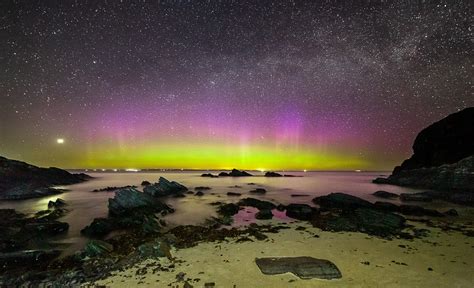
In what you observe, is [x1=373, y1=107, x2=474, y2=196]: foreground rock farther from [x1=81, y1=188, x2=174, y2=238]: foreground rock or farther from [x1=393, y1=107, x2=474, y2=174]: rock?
[x1=81, y1=188, x2=174, y2=238]: foreground rock

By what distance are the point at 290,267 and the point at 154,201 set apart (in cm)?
2349

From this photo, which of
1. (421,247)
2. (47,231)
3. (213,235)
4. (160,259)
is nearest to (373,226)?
(421,247)

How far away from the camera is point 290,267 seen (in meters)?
10.9

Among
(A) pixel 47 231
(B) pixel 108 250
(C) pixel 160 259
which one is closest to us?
(C) pixel 160 259

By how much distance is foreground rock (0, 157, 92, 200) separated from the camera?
146 feet

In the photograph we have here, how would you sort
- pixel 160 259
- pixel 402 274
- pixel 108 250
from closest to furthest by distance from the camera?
pixel 402 274 → pixel 160 259 → pixel 108 250

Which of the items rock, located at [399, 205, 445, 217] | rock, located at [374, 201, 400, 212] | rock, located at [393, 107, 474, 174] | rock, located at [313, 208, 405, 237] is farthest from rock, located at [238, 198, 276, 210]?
rock, located at [393, 107, 474, 174]

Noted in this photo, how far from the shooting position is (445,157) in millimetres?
74500

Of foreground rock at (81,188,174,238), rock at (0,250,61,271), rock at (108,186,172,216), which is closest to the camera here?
rock at (0,250,61,271)

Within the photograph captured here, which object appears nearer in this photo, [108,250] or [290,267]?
[290,267]

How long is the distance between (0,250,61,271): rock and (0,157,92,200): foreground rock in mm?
37996

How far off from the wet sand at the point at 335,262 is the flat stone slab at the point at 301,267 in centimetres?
32

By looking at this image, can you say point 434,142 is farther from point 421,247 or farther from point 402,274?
point 402,274

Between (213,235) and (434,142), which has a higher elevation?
(434,142)
